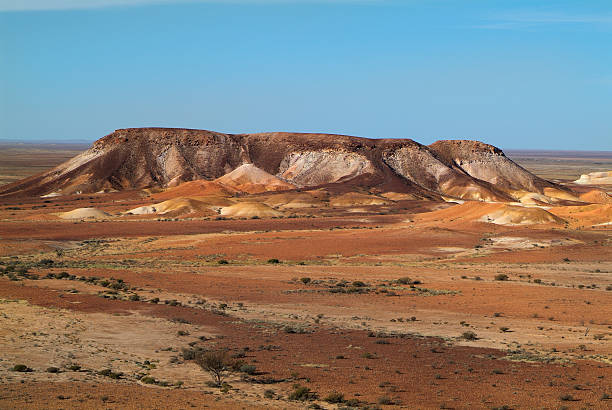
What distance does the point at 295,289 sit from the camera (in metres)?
43.8

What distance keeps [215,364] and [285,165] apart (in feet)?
425

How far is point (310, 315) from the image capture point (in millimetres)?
35438

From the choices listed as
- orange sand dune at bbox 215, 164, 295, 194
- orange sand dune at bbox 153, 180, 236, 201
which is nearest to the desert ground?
orange sand dune at bbox 153, 180, 236, 201

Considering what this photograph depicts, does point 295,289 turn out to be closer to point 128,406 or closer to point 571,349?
point 571,349

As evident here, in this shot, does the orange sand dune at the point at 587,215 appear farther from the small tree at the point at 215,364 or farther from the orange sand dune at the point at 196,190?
the small tree at the point at 215,364

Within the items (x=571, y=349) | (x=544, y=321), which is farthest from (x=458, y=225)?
(x=571, y=349)

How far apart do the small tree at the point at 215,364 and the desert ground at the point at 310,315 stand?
1.17 ft

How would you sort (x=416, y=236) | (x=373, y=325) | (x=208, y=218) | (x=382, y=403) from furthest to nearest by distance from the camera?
(x=208, y=218) < (x=416, y=236) < (x=373, y=325) < (x=382, y=403)

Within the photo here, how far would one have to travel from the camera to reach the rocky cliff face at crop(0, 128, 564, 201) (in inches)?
5394

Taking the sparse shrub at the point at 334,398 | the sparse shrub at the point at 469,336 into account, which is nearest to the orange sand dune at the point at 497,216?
the sparse shrub at the point at 469,336

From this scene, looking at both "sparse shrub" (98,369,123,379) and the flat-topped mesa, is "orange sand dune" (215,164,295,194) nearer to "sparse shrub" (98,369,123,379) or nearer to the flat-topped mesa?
the flat-topped mesa

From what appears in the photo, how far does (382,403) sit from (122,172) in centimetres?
12595

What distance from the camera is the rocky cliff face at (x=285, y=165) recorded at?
137 meters

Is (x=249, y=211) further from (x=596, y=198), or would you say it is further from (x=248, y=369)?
(x=248, y=369)
